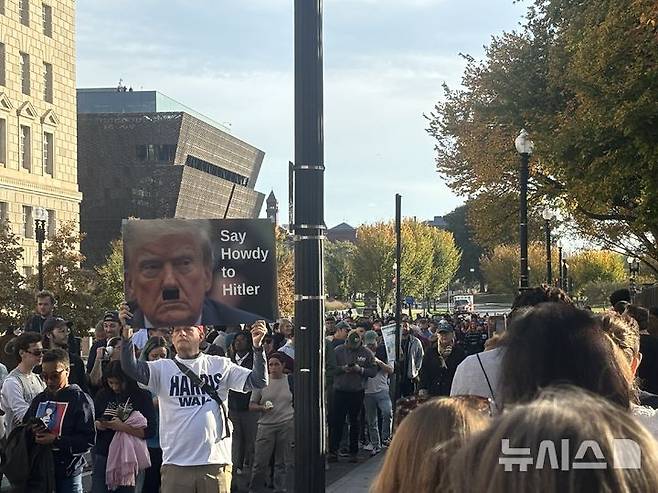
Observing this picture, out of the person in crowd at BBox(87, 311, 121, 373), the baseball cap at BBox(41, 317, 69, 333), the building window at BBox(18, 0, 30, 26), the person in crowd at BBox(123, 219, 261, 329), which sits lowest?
the person in crowd at BBox(87, 311, 121, 373)

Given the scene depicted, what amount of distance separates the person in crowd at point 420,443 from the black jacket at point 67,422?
18.9 feet

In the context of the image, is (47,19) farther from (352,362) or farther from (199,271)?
(199,271)

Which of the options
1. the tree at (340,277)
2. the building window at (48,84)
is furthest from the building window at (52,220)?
the tree at (340,277)

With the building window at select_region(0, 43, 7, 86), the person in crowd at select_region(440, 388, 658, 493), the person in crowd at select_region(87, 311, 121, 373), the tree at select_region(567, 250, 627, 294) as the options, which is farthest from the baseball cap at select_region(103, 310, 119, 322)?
the tree at select_region(567, 250, 627, 294)

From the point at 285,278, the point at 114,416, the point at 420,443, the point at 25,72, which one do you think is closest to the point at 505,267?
the point at 285,278

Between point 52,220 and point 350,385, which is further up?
point 52,220

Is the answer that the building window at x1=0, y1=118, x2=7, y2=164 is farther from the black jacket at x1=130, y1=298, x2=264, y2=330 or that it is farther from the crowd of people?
the black jacket at x1=130, y1=298, x2=264, y2=330

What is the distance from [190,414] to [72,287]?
4097 centimetres

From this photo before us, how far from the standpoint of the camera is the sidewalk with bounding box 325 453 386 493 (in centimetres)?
1125

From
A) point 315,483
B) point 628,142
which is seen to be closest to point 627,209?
point 628,142

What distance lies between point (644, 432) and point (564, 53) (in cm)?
2673

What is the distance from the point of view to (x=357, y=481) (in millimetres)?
11938

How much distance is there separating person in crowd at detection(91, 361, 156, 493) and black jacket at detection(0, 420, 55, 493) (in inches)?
31.3

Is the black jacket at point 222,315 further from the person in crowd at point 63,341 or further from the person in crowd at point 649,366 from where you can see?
the person in crowd at point 63,341
